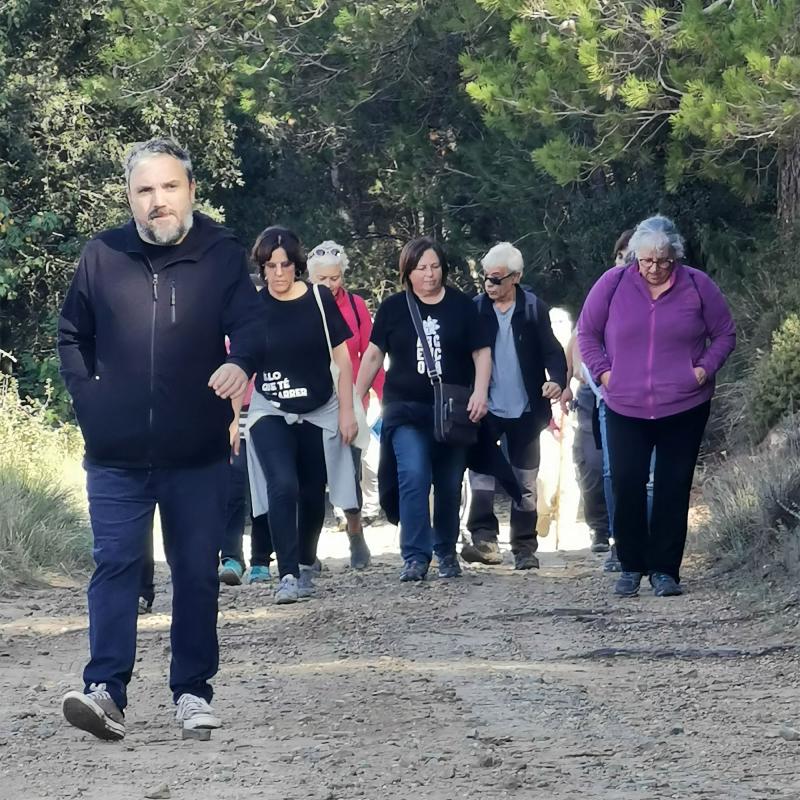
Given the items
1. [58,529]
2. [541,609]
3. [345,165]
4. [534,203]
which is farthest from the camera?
[345,165]

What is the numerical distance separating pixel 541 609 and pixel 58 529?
3938 millimetres

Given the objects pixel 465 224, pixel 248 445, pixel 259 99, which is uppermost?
pixel 259 99

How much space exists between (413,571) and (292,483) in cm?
103

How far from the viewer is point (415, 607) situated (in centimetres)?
947

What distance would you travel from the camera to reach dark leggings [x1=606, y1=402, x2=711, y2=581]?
9.79m

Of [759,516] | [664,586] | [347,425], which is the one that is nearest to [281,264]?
[347,425]

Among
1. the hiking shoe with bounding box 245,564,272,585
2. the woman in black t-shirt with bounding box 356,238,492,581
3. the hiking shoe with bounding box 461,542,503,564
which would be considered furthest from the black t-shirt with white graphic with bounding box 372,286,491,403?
the hiking shoe with bounding box 461,542,503,564

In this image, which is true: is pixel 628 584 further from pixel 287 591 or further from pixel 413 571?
pixel 287 591

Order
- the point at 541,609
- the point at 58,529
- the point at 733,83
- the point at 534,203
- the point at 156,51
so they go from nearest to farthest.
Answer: the point at 541,609 → the point at 58,529 → the point at 733,83 → the point at 156,51 → the point at 534,203

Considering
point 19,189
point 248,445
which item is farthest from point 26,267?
point 248,445

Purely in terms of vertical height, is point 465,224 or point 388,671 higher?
point 465,224

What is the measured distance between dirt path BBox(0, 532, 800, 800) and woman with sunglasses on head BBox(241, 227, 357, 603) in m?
0.52

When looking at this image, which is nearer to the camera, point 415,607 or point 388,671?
point 388,671

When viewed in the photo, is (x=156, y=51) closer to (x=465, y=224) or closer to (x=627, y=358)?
(x=465, y=224)
